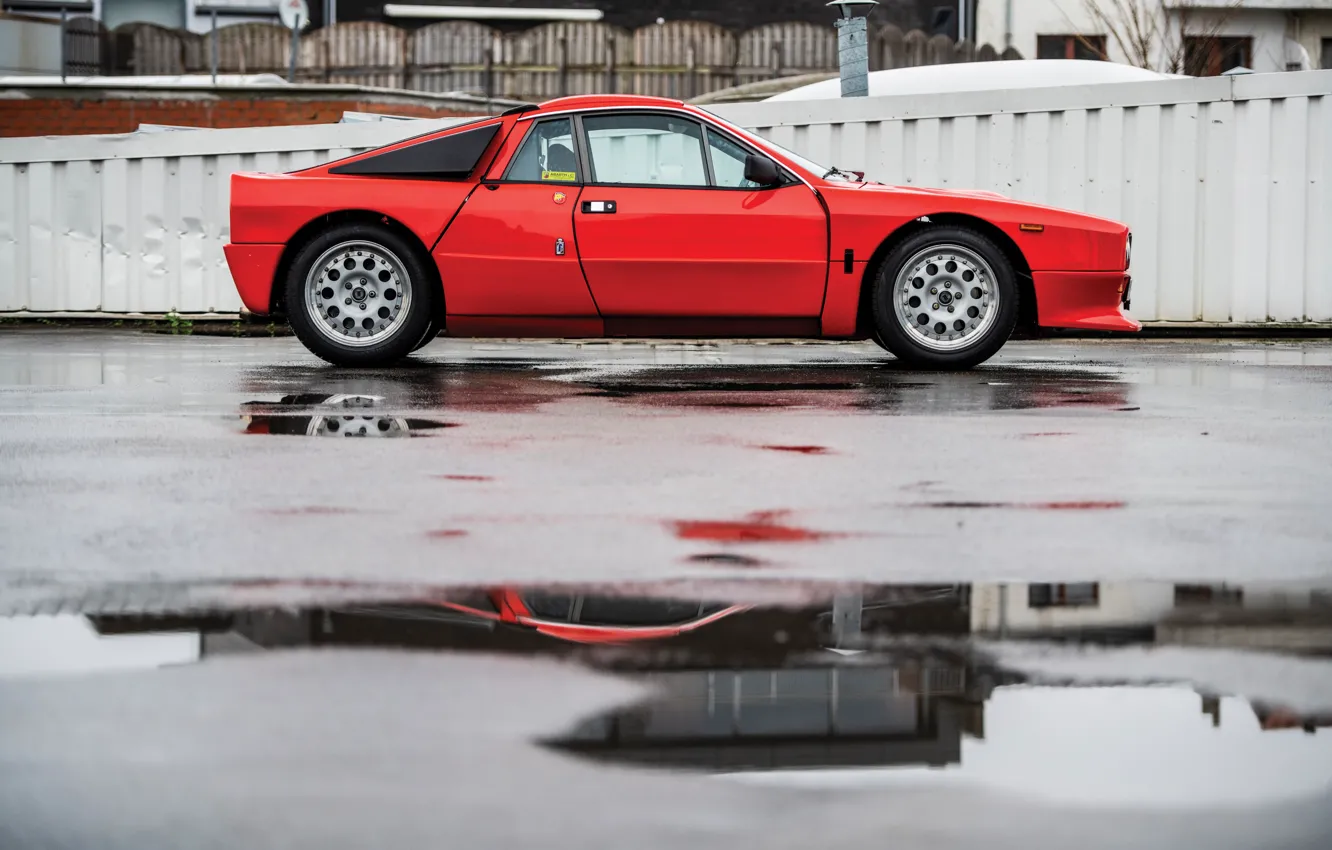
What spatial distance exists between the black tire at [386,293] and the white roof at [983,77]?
301 inches

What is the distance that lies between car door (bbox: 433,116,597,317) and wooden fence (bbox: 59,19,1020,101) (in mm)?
17496

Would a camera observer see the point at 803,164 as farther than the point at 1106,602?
Yes

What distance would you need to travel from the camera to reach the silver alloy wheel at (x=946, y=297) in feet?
31.6

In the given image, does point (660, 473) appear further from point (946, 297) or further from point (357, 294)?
point (357, 294)

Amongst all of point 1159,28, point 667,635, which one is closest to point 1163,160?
point 667,635

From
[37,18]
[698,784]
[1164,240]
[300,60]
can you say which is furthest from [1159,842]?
[37,18]

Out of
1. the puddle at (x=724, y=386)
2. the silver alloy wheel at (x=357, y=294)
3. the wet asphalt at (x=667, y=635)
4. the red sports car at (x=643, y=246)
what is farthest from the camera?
the silver alloy wheel at (x=357, y=294)

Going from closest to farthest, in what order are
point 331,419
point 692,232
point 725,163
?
point 331,419, point 692,232, point 725,163

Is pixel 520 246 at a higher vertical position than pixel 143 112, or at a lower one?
lower

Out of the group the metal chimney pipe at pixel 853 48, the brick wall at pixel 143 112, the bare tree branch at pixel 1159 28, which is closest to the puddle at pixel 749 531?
the metal chimney pipe at pixel 853 48

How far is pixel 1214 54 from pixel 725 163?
75.2 ft

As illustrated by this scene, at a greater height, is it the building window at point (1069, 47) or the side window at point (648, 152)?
the building window at point (1069, 47)

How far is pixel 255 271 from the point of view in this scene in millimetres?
9844

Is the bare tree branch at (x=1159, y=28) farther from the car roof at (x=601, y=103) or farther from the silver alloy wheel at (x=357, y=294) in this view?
the silver alloy wheel at (x=357, y=294)
